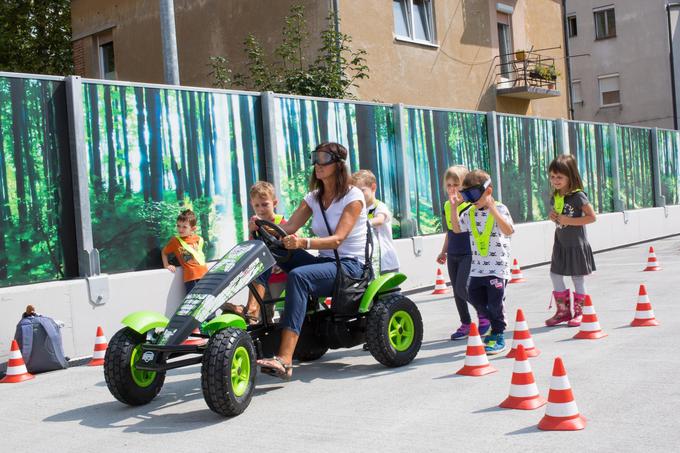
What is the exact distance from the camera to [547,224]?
1703 cm

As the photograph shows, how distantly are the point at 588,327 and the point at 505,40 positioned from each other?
1818 centimetres

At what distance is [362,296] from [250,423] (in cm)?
166

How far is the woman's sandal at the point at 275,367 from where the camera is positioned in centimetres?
565

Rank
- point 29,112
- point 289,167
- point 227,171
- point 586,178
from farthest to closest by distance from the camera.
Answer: point 586,178 < point 289,167 < point 227,171 < point 29,112

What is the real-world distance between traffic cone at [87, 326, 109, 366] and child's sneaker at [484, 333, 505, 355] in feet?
11.9

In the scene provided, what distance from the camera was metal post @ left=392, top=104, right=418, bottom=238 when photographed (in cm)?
1331

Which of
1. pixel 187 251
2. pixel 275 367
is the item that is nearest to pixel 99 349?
pixel 187 251

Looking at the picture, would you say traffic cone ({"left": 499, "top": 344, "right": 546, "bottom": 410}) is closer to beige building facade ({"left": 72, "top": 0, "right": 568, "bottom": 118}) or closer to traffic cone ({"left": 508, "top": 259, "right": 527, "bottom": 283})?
traffic cone ({"left": 508, "top": 259, "right": 527, "bottom": 283})

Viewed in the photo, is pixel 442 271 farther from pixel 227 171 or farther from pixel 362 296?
pixel 362 296

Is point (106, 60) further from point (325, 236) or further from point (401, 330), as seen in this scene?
point (401, 330)

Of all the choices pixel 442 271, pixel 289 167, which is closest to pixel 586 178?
pixel 442 271

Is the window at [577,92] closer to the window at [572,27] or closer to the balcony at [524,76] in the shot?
the window at [572,27]

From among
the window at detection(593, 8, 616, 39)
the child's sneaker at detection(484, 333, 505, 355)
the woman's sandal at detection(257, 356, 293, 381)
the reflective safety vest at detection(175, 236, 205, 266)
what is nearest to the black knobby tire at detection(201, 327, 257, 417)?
the woman's sandal at detection(257, 356, 293, 381)

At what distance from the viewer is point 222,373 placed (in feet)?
16.9
